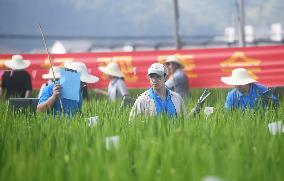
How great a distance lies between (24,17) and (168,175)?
151813mm

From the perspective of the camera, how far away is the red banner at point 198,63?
36.5 ft

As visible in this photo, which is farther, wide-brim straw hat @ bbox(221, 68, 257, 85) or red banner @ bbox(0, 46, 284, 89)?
red banner @ bbox(0, 46, 284, 89)

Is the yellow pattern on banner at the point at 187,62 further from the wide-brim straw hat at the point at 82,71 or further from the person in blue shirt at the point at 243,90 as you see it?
the wide-brim straw hat at the point at 82,71

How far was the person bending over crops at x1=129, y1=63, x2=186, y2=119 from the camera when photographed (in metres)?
5.30

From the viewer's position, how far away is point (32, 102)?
6.16m

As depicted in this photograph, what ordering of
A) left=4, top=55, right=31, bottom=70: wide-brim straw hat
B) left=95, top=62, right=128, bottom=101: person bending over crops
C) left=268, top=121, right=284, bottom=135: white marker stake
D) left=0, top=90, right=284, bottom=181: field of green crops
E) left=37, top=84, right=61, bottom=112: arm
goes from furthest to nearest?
left=4, top=55, right=31, bottom=70: wide-brim straw hat < left=95, top=62, right=128, bottom=101: person bending over crops < left=37, top=84, right=61, bottom=112: arm < left=268, top=121, right=284, bottom=135: white marker stake < left=0, top=90, right=284, bottom=181: field of green crops

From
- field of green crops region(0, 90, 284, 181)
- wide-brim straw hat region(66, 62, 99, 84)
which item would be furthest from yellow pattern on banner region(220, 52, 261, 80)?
field of green crops region(0, 90, 284, 181)

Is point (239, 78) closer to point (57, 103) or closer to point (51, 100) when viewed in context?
point (57, 103)

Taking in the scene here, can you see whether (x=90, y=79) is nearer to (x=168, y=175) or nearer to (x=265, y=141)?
(x=265, y=141)

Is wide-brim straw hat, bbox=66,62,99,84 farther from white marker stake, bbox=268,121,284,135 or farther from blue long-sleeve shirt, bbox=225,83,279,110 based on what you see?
white marker stake, bbox=268,121,284,135

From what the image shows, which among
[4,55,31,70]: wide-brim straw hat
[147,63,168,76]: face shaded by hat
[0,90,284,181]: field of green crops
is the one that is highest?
[4,55,31,70]: wide-brim straw hat

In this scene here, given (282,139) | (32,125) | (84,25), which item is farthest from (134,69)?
(84,25)

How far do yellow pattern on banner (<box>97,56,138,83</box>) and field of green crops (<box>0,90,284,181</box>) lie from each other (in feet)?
23.9

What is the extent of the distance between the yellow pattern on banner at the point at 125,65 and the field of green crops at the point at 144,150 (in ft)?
23.9
